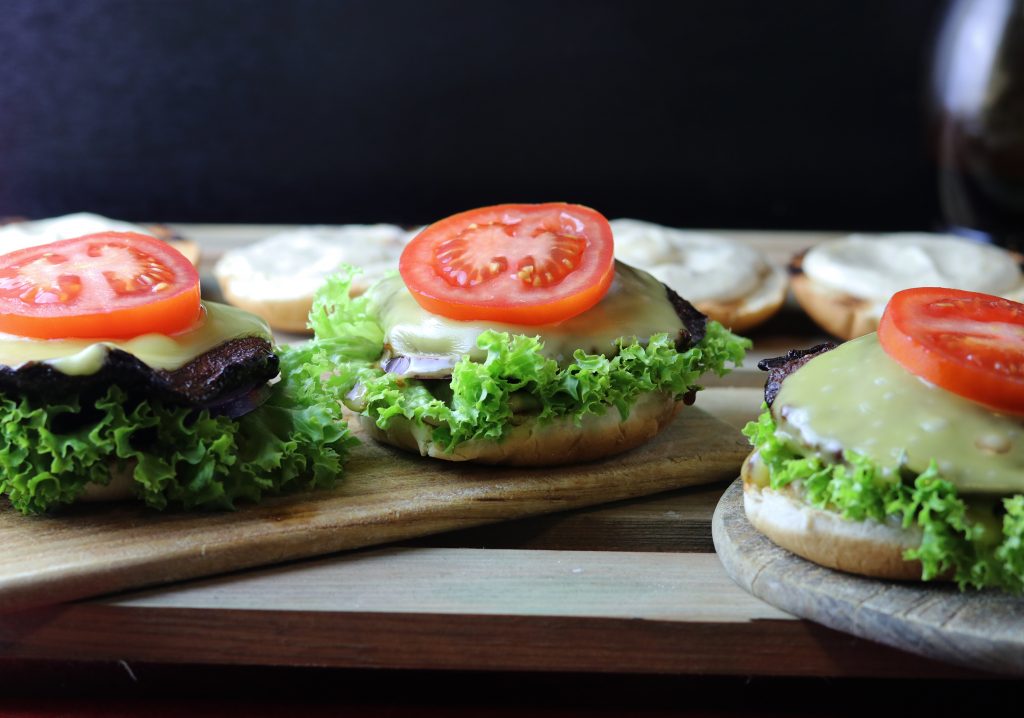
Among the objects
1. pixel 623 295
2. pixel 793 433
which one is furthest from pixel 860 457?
pixel 623 295

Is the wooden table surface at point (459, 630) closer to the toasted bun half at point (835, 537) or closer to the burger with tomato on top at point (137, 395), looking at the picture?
the toasted bun half at point (835, 537)

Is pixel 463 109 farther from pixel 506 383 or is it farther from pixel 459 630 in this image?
pixel 459 630

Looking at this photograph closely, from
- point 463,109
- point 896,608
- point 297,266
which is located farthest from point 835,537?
point 463,109

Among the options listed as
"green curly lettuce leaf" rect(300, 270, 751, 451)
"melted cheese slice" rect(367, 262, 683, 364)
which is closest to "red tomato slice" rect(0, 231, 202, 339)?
"green curly lettuce leaf" rect(300, 270, 751, 451)

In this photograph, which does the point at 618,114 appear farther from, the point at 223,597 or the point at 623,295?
the point at 223,597

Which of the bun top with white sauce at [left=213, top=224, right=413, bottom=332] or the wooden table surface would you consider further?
the bun top with white sauce at [left=213, top=224, right=413, bottom=332]

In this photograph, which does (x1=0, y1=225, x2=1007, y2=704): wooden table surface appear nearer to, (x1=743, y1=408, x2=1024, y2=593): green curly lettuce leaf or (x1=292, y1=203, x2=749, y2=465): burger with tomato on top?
(x1=743, y1=408, x2=1024, y2=593): green curly lettuce leaf

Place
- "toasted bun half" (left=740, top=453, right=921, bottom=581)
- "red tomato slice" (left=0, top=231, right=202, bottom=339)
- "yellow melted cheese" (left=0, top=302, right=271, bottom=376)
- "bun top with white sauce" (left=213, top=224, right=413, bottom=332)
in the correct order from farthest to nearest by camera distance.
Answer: "bun top with white sauce" (left=213, top=224, right=413, bottom=332) < "red tomato slice" (left=0, top=231, right=202, bottom=339) < "yellow melted cheese" (left=0, top=302, right=271, bottom=376) < "toasted bun half" (left=740, top=453, right=921, bottom=581)
